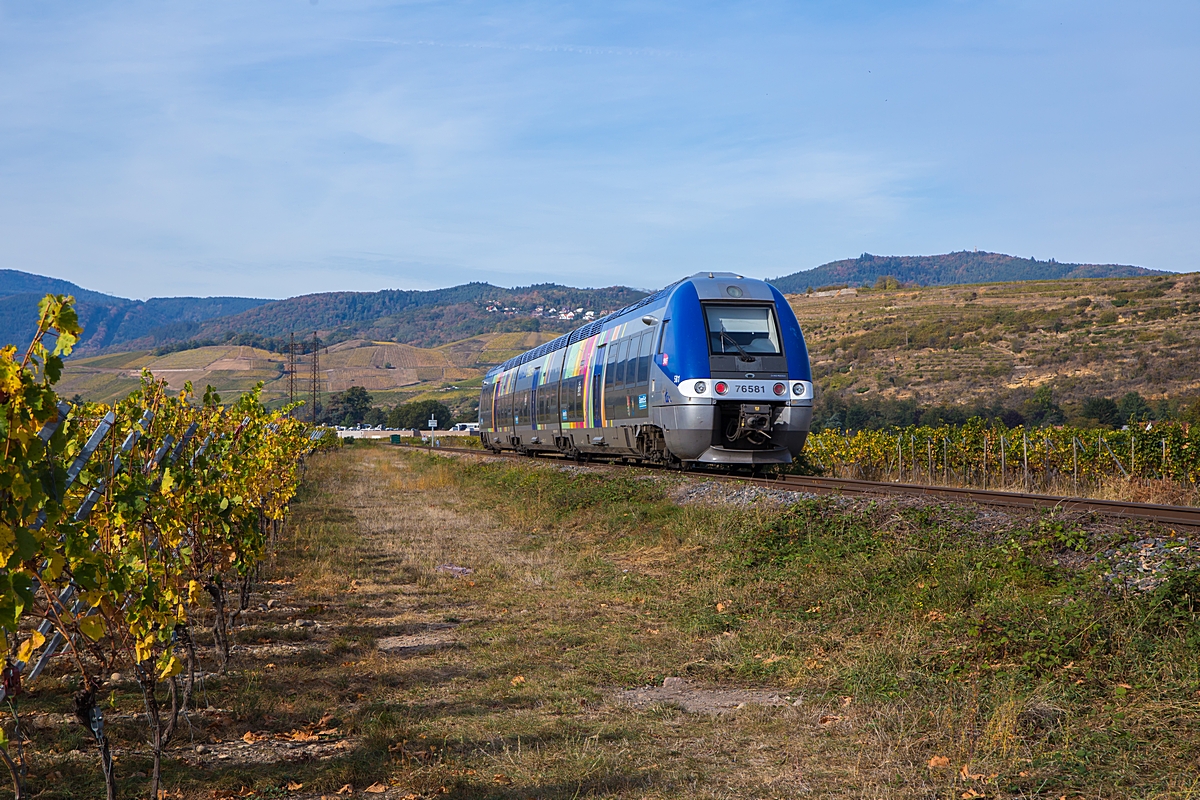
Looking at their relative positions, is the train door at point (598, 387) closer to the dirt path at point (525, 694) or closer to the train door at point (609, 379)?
the train door at point (609, 379)

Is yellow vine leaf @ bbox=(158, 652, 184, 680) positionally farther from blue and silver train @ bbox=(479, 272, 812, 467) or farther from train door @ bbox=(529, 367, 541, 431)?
train door @ bbox=(529, 367, 541, 431)

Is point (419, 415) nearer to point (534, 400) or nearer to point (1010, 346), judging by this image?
point (1010, 346)

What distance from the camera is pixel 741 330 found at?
17.9 m

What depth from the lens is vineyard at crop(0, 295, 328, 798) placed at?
374cm

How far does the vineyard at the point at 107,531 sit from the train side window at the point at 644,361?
9.65m

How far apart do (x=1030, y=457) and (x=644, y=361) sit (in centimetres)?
1071

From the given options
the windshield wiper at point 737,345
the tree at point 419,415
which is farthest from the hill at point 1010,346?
the tree at point 419,415

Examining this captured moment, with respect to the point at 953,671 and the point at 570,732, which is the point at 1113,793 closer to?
the point at 953,671

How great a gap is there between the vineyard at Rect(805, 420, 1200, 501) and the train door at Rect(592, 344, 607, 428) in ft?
26.7

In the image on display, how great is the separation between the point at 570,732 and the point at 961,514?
19.3 ft

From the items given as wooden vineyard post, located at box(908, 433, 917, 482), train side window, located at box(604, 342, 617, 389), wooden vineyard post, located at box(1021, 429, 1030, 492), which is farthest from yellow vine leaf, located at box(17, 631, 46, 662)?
wooden vineyard post, located at box(908, 433, 917, 482)

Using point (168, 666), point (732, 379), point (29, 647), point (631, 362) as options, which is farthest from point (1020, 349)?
point (29, 647)

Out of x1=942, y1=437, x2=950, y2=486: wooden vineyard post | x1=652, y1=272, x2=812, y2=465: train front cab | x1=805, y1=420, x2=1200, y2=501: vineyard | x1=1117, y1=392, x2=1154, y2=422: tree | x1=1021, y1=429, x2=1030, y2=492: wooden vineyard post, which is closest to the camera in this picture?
x1=652, y1=272, x2=812, y2=465: train front cab

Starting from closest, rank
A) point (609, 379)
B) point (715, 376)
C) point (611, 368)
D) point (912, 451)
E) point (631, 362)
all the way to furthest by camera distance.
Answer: point (715, 376), point (631, 362), point (611, 368), point (609, 379), point (912, 451)
